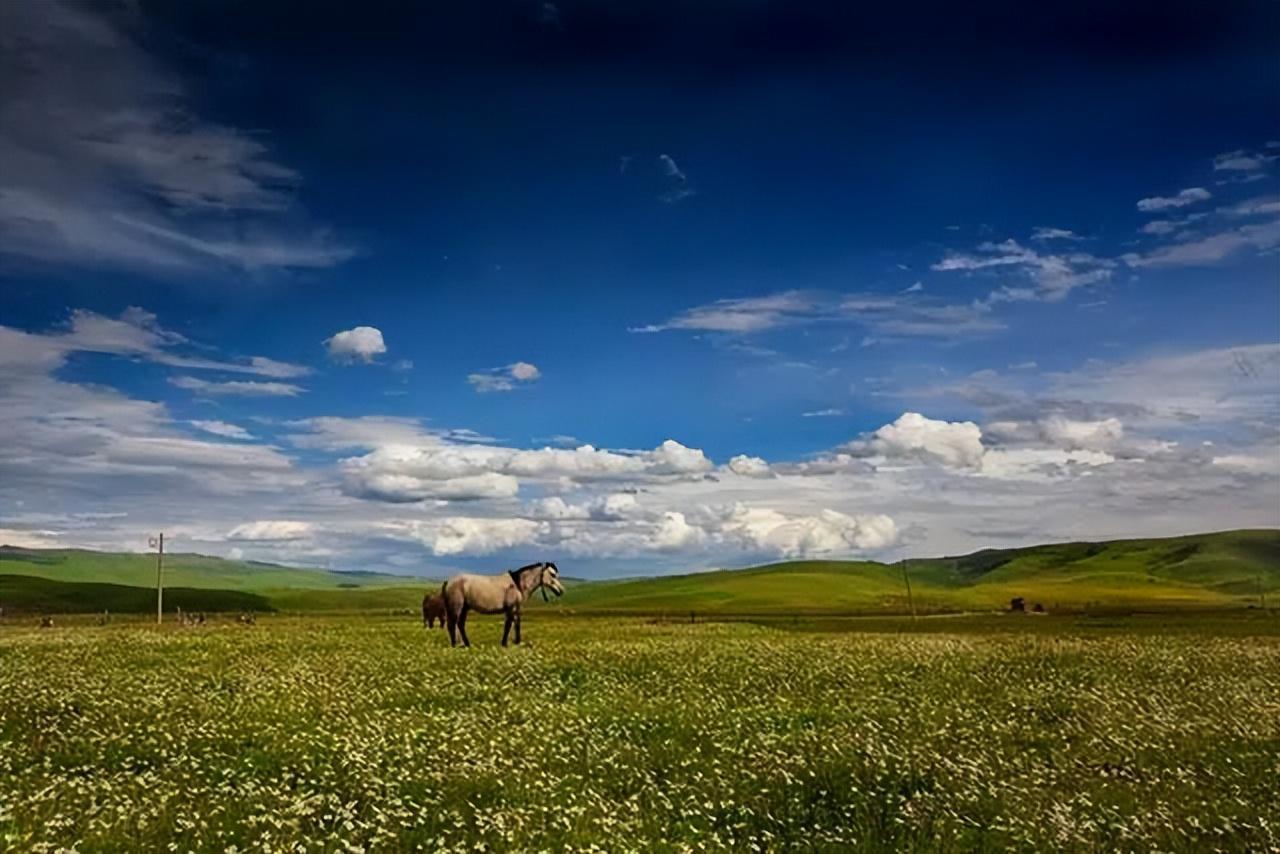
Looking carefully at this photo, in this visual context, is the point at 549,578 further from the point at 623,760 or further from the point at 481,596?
the point at 623,760

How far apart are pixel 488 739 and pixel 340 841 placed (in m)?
5.88

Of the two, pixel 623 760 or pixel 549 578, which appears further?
pixel 549 578

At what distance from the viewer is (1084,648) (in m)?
41.4

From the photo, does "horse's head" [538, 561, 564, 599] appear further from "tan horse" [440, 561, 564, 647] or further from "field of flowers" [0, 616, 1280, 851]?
"field of flowers" [0, 616, 1280, 851]

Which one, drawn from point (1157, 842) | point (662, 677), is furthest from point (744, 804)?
point (662, 677)

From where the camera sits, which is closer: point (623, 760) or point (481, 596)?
point (623, 760)

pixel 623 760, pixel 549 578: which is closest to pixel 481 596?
pixel 549 578

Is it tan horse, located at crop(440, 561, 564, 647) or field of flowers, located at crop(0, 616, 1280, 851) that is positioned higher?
tan horse, located at crop(440, 561, 564, 647)

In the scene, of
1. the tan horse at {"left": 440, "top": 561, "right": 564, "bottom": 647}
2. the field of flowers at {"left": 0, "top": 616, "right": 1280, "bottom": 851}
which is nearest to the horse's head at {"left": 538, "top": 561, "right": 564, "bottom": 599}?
→ the tan horse at {"left": 440, "top": 561, "right": 564, "bottom": 647}

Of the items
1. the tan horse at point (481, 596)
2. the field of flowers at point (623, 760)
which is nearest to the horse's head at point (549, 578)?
the tan horse at point (481, 596)

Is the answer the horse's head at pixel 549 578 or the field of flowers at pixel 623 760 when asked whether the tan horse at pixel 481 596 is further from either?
the field of flowers at pixel 623 760

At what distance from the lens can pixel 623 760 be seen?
14.9m

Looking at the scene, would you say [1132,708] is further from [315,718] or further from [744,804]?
[315,718]

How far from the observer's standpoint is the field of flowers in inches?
422
